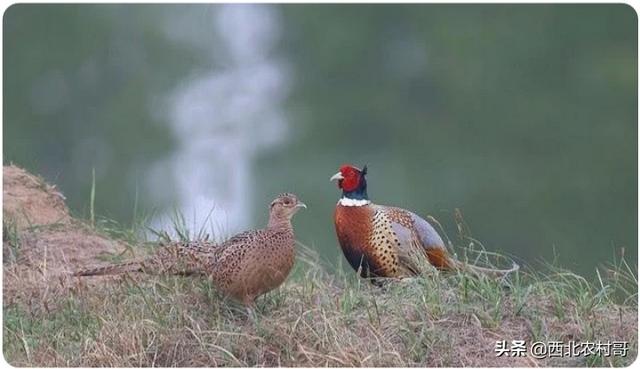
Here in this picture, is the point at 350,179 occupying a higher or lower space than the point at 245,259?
higher

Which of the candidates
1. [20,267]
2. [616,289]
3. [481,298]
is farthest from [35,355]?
[616,289]

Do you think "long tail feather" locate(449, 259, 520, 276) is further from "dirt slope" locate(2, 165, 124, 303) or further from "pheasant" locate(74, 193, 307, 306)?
"dirt slope" locate(2, 165, 124, 303)

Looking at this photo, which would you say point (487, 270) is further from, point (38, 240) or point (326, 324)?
point (38, 240)

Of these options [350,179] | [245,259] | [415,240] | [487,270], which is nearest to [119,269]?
[245,259]

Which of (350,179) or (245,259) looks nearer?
(245,259)

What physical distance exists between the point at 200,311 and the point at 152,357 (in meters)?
0.32

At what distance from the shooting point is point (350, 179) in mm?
8477

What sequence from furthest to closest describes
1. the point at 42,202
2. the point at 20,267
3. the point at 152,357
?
the point at 42,202 → the point at 20,267 → the point at 152,357

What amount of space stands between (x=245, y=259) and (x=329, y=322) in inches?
18.1

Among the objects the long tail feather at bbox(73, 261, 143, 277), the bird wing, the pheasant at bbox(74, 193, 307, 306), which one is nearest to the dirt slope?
the long tail feather at bbox(73, 261, 143, 277)

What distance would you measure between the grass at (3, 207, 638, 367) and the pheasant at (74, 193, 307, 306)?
0.06m

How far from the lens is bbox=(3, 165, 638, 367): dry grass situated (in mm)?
7363

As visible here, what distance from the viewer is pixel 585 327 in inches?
295

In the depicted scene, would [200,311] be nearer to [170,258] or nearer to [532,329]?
[170,258]
